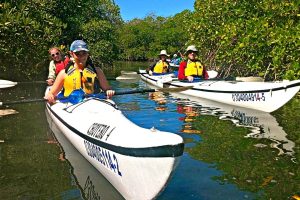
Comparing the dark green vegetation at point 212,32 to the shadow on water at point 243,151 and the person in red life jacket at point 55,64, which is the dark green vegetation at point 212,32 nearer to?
the person in red life jacket at point 55,64

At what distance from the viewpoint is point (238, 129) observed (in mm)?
8438

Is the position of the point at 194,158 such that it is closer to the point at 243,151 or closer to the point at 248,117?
the point at 243,151

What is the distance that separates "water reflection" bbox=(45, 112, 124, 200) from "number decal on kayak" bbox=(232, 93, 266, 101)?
5851mm

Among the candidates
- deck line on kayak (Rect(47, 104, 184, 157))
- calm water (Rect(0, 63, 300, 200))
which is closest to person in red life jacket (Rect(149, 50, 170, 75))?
calm water (Rect(0, 63, 300, 200))

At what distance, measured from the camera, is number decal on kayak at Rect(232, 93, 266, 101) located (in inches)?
400

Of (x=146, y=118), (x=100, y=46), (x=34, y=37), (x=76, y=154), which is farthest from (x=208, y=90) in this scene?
(x=100, y=46)

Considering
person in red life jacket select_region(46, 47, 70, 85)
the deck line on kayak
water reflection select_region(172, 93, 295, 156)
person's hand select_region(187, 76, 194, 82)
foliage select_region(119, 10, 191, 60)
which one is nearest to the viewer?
the deck line on kayak

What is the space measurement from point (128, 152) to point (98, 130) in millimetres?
1128

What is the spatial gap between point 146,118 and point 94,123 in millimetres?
4743

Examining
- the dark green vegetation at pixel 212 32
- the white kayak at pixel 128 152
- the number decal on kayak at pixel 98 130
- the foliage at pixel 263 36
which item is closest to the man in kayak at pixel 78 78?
the white kayak at pixel 128 152

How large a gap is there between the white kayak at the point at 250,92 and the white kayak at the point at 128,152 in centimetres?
563

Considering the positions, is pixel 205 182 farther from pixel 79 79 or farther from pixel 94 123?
pixel 79 79

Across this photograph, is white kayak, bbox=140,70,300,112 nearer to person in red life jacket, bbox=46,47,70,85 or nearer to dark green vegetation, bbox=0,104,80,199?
person in red life jacket, bbox=46,47,70,85

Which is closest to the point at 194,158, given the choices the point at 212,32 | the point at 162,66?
the point at 162,66
